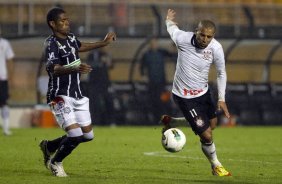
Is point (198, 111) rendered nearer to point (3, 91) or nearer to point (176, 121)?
point (176, 121)

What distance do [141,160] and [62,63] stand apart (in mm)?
3268

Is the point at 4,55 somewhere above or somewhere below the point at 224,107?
below

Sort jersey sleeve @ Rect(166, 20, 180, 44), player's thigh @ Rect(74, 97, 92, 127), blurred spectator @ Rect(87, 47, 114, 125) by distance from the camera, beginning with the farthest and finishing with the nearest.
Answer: blurred spectator @ Rect(87, 47, 114, 125) → jersey sleeve @ Rect(166, 20, 180, 44) → player's thigh @ Rect(74, 97, 92, 127)

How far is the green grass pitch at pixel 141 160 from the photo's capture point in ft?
A: 41.6

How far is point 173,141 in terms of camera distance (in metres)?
13.7

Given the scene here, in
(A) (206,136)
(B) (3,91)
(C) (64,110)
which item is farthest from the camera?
(B) (3,91)

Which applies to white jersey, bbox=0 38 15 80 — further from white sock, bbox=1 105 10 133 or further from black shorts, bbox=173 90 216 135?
black shorts, bbox=173 90 216 135

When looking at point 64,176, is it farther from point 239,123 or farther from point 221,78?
point 239,123

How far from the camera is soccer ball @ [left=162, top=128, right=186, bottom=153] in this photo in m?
13.6

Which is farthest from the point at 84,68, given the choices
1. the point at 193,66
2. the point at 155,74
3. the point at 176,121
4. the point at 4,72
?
the point at 155,74

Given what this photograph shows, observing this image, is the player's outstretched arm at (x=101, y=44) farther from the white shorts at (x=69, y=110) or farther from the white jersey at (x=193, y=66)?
the white jersey at (x=193, y=66)

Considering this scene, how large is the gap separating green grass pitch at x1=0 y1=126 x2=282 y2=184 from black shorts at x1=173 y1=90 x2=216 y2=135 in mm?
636

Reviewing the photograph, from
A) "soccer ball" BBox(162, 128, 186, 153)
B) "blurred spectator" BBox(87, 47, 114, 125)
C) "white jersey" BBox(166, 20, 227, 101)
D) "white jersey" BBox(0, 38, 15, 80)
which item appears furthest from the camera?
"blurred spectator" BBox(87, 47, 114, 125)

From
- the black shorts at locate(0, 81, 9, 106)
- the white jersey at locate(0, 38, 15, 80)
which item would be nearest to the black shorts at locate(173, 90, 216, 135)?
the white jersey at locate(0, 38, 15, 80)
